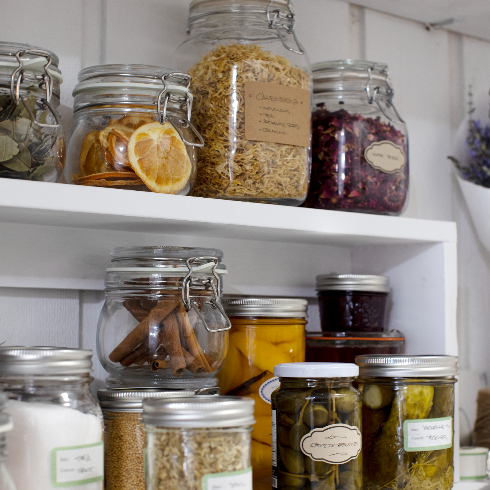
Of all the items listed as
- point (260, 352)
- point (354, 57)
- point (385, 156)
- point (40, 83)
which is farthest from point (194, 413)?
point (354, 57)

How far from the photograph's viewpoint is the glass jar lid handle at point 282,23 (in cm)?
83

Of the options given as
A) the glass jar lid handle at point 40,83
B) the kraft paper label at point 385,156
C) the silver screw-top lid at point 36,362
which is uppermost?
the glass jar lid handle at point 40,83

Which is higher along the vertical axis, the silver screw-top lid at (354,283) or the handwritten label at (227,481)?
the silver screw-top lid at (354,283)

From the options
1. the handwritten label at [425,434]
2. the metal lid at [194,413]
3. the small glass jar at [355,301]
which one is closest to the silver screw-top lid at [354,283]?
the small glass jar at [355,301]

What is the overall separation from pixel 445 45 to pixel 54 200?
88 centimetres

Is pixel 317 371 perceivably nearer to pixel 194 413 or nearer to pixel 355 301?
pixel 194 413

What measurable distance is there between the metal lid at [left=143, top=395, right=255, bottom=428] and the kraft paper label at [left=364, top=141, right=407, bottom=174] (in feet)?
1.40

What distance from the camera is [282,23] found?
85 centimetres

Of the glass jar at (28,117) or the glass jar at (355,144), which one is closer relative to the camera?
the glass jar at (28,117)

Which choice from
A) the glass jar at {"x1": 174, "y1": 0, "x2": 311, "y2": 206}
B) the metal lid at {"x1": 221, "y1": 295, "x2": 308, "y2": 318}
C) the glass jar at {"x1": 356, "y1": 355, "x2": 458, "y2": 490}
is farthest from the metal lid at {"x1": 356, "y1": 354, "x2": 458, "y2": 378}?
the glass jar at {"x1": 174, "y1": 0, "x2": 311, "y2": 206}

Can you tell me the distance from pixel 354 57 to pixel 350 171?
311 millimetres

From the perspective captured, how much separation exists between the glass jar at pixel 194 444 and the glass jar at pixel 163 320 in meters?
0.11

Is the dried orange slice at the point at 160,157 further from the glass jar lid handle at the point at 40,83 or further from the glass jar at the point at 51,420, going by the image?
the glass jar at the point at 51,420

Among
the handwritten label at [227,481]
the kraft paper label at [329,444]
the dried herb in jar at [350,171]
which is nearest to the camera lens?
the handwritten label at [227,481]
